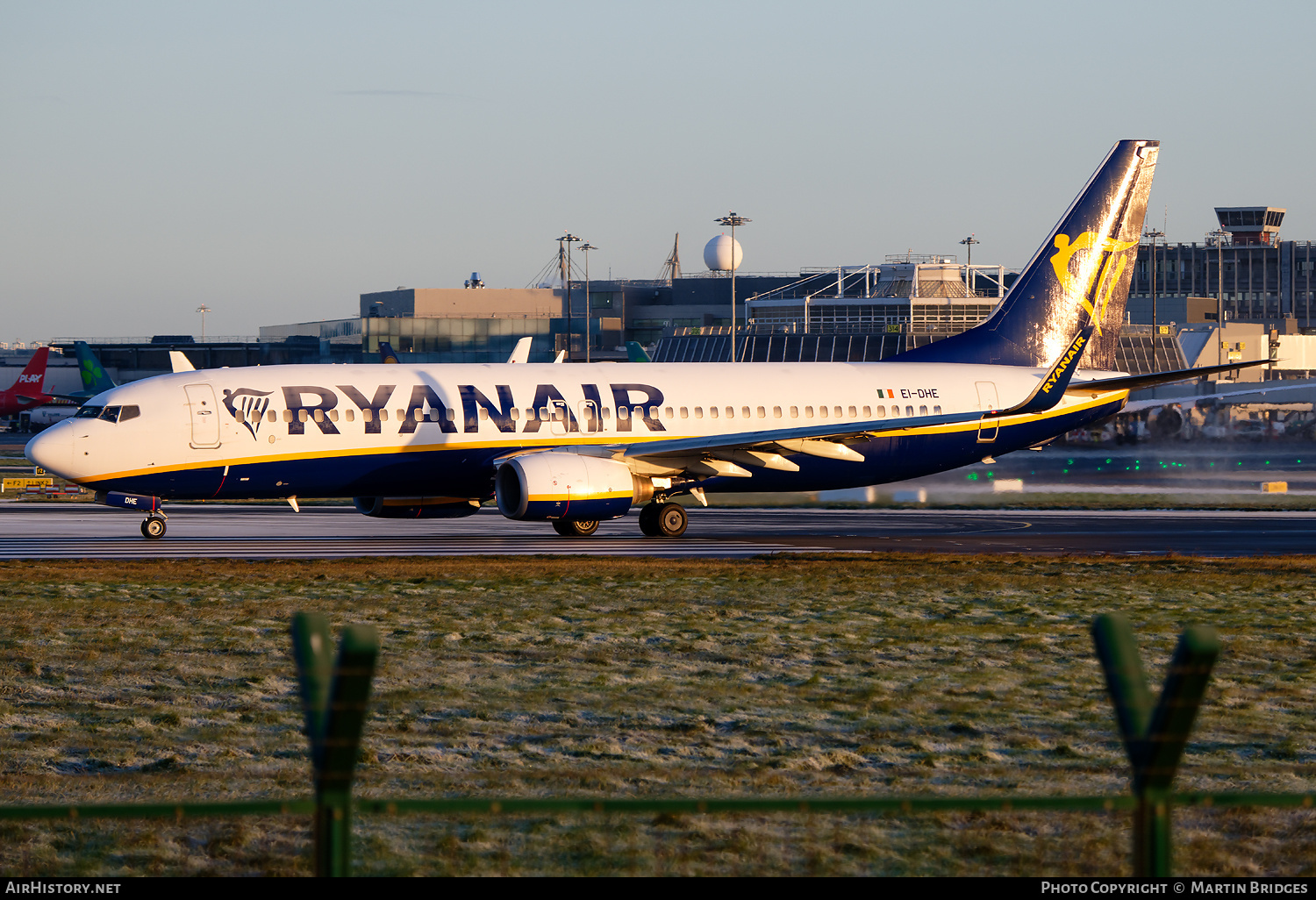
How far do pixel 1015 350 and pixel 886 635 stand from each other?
2344 cm

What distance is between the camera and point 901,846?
338 inches

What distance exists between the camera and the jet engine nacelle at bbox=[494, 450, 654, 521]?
3006 centimetres

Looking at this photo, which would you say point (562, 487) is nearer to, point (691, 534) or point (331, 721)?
point (691, 534)

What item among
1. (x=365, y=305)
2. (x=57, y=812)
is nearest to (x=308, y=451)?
(x=57, y=812)

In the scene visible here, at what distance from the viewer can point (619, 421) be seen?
33938mm

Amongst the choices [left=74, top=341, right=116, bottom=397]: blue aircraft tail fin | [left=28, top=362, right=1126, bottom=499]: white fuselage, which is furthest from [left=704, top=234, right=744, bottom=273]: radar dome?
[left=28, top=362, right=1126, bottom=499]: white fuselage

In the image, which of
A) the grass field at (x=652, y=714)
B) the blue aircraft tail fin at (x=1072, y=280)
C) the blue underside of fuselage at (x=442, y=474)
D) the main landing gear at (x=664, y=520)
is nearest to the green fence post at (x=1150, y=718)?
the grass field at (x=652, y=714)

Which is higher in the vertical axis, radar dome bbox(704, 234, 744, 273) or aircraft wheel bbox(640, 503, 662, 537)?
radar dome bbox(704, 234, 744, 273)

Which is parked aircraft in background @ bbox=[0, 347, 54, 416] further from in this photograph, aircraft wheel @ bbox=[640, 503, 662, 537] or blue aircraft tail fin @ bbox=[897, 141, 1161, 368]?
blue aircraft tail fin @ bbox=[897, 141, 1161, 368]

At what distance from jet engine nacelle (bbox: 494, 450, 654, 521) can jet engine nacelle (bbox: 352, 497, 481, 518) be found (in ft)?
9.71

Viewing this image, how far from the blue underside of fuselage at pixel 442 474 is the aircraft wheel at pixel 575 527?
195cm

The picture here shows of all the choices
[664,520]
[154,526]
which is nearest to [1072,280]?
[664,520]

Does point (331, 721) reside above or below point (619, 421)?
below

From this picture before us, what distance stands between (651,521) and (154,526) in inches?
469
